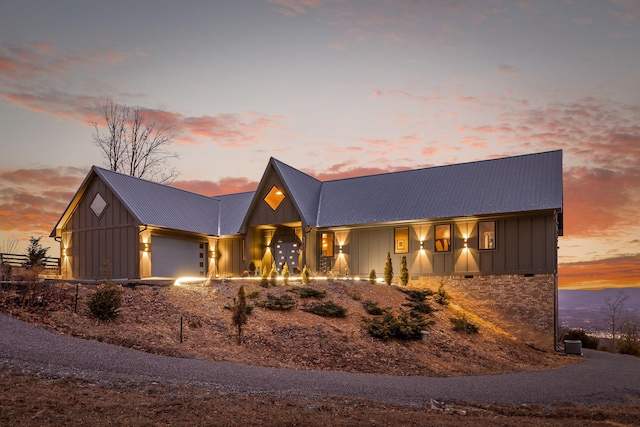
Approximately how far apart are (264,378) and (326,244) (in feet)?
68.9

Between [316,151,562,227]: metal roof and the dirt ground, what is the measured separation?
19.2ft

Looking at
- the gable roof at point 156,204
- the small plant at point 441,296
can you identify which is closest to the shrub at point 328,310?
the small plant at point 441,296

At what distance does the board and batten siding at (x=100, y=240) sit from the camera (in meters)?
30.9

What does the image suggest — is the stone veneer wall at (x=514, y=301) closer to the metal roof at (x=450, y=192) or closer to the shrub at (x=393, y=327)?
the metal roof at (x=450, y=192)

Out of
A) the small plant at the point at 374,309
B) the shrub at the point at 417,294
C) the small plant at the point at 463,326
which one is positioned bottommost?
the small plant at the point at 463,326

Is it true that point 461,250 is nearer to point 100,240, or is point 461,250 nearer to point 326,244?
point 326,244

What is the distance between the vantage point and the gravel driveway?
1152cm

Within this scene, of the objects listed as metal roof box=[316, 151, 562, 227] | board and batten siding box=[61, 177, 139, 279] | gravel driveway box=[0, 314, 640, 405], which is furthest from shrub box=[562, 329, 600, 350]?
board and batten siding box=[61, 177, 139, 279]

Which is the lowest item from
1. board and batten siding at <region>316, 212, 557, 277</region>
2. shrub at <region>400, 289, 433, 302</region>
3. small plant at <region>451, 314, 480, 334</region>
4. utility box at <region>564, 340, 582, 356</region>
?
utility box at <region>564, 340, 582, 356</region>

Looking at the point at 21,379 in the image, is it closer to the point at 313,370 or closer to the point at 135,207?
the point at 313,370

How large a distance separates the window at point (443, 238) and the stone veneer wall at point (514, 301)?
1.61m

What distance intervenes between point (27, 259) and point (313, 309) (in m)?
21.0

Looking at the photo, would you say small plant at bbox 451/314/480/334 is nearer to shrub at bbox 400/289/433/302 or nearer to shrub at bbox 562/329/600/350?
shrub at bbox 400/289/433/302

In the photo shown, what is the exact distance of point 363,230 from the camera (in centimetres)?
3244
